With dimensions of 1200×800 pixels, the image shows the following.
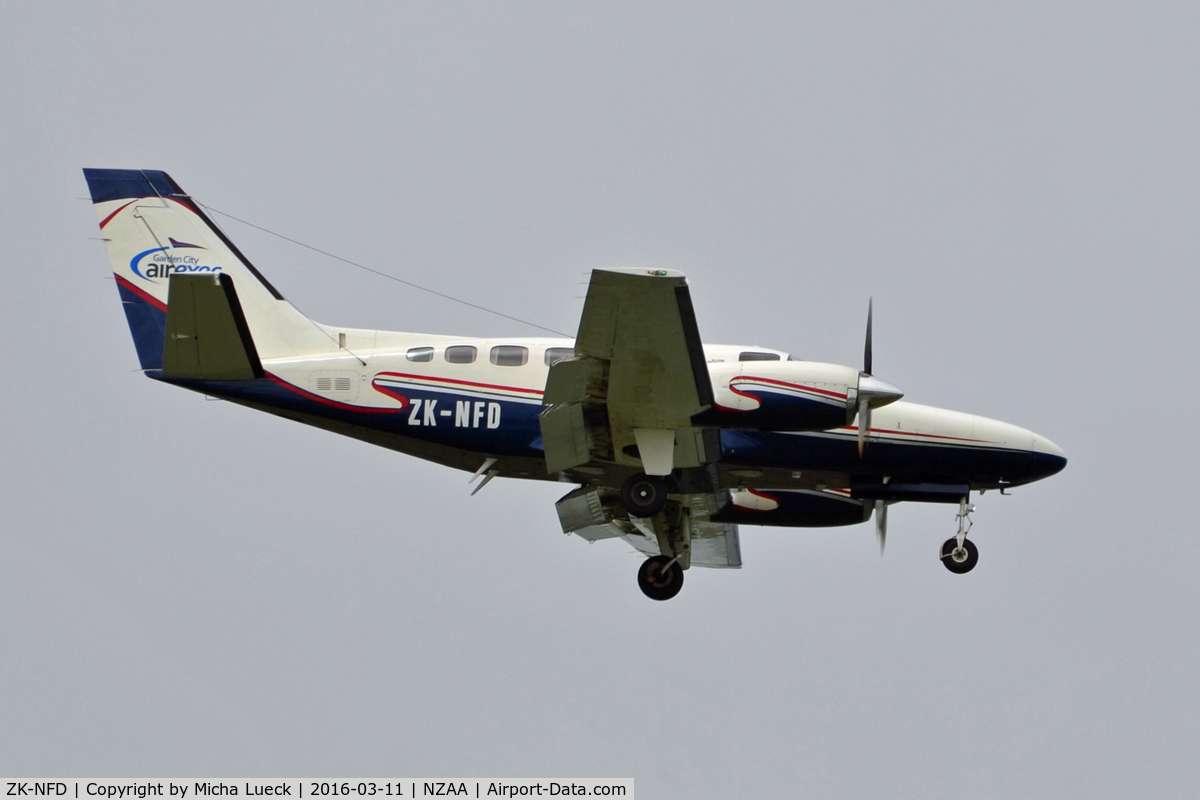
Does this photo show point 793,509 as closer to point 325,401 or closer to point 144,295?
point 325,401

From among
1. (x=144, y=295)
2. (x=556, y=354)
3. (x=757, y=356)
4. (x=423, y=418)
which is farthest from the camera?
(x=144, y=295)

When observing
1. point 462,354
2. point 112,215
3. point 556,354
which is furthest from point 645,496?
point 112,215

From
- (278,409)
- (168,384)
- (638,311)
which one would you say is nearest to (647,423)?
(638,311)

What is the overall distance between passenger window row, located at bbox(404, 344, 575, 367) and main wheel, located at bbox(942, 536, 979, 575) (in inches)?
256

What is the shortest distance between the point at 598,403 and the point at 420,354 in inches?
119

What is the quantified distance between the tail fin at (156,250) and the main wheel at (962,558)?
10.8 meters

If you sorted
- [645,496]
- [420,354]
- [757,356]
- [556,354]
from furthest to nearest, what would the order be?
1. [420,354]
2. [556,354]
3. [757,356]
4. [645,496]

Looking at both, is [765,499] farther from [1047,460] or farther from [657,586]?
[1047,460]

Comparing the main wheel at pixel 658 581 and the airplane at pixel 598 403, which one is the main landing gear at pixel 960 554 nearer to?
the airplane at pixel 598 403

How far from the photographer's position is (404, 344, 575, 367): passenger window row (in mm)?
21703

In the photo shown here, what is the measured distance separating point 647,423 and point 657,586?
13.4 ft

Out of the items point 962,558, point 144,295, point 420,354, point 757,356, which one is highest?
point 144,295

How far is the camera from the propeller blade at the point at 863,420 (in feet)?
67.7

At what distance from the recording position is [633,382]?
65.9 feet
